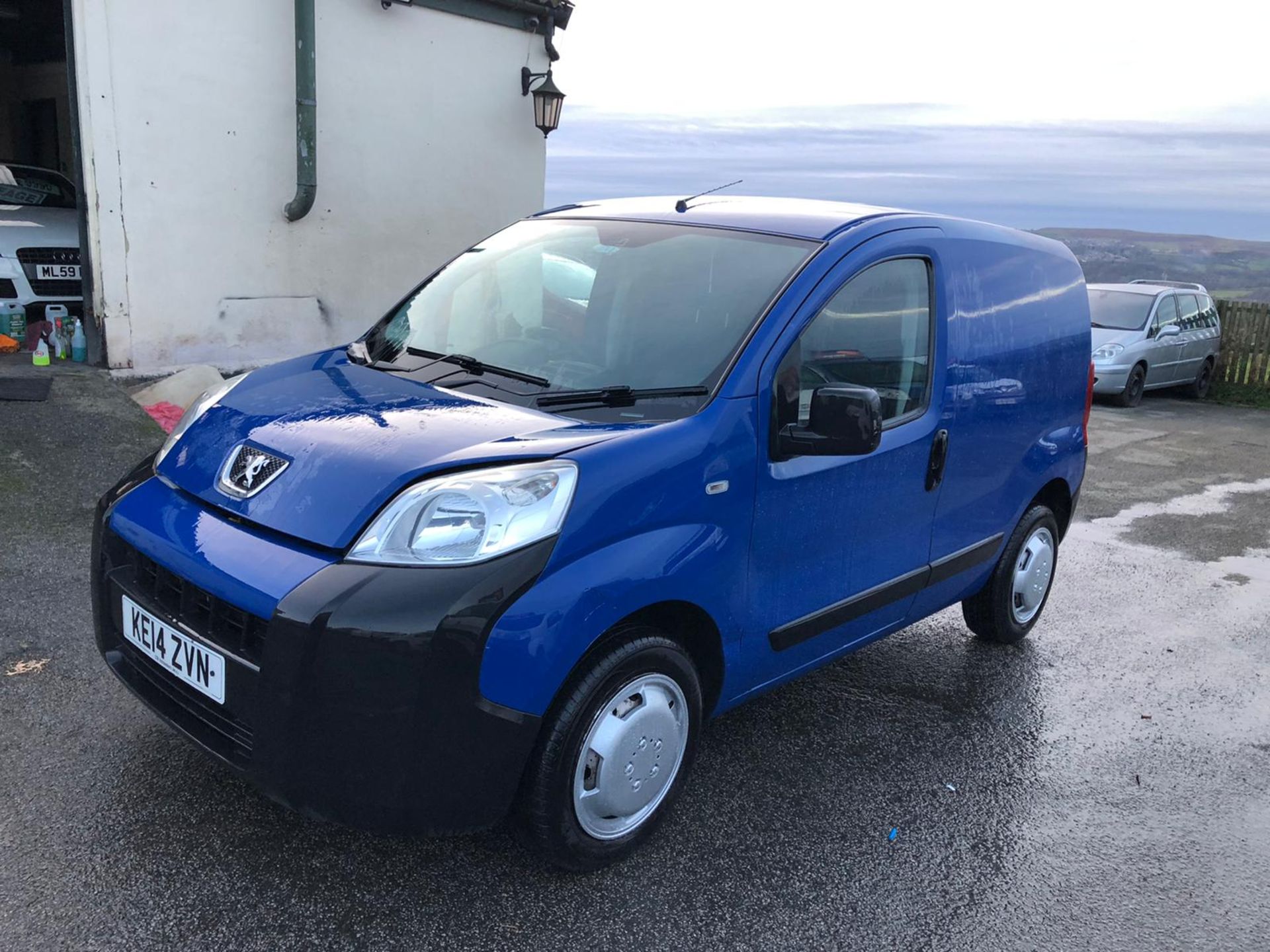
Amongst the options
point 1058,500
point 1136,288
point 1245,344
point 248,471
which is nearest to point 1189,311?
point 1136,288

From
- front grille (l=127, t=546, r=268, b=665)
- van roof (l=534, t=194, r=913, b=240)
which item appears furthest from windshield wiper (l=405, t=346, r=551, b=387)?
front grille (l=127, t=546, r=268, b=665)

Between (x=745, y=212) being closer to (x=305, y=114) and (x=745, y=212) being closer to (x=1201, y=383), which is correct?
(x=305, y=114)

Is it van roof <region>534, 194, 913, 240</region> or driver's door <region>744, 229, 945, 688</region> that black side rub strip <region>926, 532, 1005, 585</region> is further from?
van roof <region>534, 194, 913, 240</region>

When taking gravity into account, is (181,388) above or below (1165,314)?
below

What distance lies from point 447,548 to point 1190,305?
1563cm

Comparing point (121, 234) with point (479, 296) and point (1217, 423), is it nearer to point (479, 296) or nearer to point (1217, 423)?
point (479, 296)

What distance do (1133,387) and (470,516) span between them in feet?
44.0

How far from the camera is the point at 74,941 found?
7.68 ft

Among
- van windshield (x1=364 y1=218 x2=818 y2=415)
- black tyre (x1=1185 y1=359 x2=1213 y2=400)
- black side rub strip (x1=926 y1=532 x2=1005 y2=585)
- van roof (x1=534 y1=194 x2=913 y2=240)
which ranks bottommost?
black tyre (x1=1185 y1=359 x2=1213 y2=400)

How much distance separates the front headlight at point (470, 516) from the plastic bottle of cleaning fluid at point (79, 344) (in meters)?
6.60

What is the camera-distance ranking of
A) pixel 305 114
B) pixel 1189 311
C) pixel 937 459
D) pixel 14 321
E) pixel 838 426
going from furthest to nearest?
1. pixel 1189 311
2. pixel 305 114
3. pixel 14 321
4. pixel 937 459
5. pixel 838 426

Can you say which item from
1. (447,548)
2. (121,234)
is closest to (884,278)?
(447,548)

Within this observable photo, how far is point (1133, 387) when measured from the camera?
45.0 feet

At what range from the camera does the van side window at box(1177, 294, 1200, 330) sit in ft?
48.4
